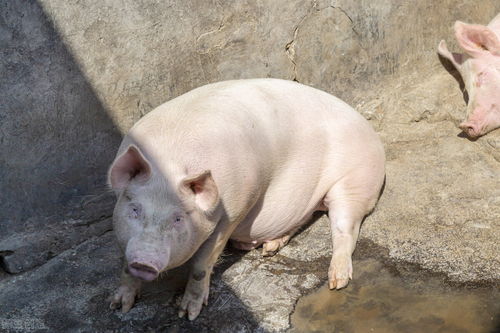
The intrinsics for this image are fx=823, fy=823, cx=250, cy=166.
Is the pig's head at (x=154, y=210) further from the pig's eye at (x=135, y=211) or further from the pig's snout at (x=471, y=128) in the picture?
the pig's snout at (x=471, y=128)

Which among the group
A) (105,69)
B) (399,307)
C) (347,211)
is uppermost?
(105,69)

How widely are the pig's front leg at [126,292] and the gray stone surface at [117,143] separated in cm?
5

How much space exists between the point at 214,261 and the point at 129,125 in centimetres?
103

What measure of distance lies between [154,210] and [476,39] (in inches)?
123

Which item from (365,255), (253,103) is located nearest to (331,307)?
(365,255)


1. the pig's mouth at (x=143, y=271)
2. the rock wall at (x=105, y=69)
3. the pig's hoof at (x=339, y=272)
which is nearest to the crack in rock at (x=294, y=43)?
the rock wall at (x=105, y=69)

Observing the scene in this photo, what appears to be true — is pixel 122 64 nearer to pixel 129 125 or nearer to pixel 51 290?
pixel 129 125

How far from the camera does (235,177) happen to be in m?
3.85

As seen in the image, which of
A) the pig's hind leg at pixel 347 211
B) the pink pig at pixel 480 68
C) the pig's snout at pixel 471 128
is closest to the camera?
the pig's hind leg at pixel 347 211

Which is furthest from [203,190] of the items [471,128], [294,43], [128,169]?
[471,128]

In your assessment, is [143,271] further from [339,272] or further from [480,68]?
[480,68]

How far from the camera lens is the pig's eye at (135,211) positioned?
352 centimetres

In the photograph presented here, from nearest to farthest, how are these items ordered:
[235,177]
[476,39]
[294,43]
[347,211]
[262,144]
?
[235,177] → [262,144] → [347,211] → [294,43] → [476,39]

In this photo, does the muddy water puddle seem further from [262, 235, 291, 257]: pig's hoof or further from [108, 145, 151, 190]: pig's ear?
[108, 145, 151, 190]: pig's ear
